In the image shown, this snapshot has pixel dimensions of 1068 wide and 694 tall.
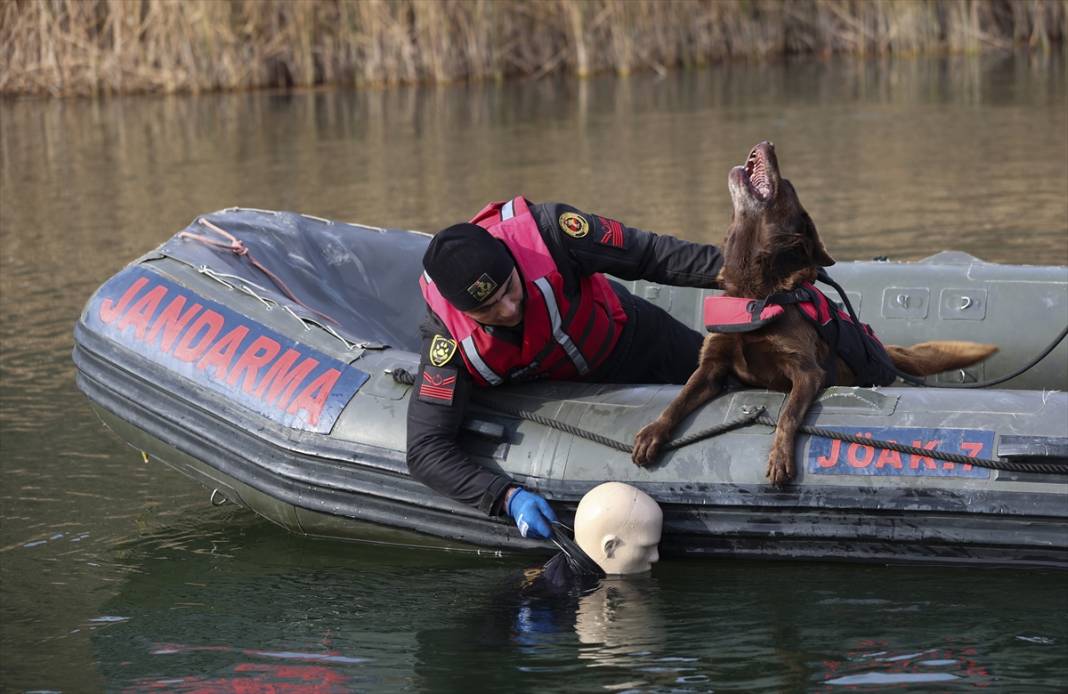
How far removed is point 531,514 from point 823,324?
1038 mm

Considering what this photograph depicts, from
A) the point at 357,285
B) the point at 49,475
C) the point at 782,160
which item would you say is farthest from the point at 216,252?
the point at 782,160

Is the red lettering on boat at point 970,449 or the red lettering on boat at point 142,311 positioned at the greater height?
the red lettering on boat at point 142,311

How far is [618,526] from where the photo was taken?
14.9 feet

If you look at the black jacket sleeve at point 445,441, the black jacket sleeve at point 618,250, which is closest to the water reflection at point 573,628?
the black jacket sleeve at point 445,441

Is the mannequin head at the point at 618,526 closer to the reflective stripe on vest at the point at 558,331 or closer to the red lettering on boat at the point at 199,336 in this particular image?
the reflective stripe on vest at the point at 558,331

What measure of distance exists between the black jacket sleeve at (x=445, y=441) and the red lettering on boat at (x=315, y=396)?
447 millimetres

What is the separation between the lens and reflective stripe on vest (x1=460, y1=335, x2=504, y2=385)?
4.70 metres

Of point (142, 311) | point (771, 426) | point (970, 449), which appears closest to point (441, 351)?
point (771, 426)

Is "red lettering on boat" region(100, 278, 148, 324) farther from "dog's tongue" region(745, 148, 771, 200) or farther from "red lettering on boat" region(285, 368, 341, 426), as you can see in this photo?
"dog's tongue" region(745, 148, 771, 200)

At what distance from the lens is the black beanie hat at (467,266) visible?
441cm

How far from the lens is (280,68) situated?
1723cm

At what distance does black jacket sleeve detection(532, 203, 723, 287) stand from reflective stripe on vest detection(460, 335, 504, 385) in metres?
0.37

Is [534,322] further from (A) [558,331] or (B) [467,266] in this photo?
(B) [467,266]

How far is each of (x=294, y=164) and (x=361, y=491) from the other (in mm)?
8095
